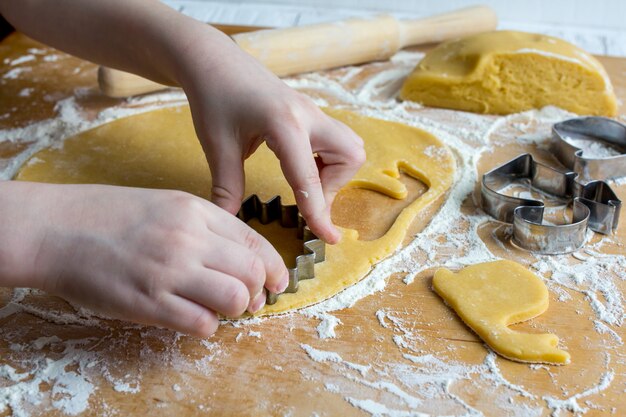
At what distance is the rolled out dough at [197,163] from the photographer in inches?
45.2

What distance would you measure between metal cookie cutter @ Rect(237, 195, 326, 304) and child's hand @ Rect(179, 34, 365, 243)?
0.11 ft

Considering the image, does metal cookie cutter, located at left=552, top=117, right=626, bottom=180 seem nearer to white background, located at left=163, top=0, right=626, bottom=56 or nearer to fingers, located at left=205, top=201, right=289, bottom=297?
fingers, located at left=205, top=201, right=289, bottom=297

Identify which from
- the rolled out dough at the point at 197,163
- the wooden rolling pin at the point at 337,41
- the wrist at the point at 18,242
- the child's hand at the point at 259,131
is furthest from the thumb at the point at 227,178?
the wooden rolling pin at the point at 337,41

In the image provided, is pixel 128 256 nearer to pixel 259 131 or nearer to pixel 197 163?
pixel 259 131

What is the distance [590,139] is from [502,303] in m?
0.59

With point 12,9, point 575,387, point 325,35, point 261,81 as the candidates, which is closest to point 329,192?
point 261,81

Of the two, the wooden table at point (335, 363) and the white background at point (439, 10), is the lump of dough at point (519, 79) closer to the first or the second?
the wooden table at point (335, 363)

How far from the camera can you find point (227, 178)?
3.16 ft

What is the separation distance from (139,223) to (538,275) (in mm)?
568

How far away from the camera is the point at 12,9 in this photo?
53.9 inches

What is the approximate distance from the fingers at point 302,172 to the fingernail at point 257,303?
5.3 inches

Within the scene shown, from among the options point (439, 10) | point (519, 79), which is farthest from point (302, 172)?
point (439, 10)

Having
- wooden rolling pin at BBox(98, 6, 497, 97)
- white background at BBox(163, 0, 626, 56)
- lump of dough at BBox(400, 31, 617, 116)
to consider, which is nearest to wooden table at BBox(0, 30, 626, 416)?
lump of dough at BBox(400, 31, 617, 116)

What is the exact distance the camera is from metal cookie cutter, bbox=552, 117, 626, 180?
1211 mm
